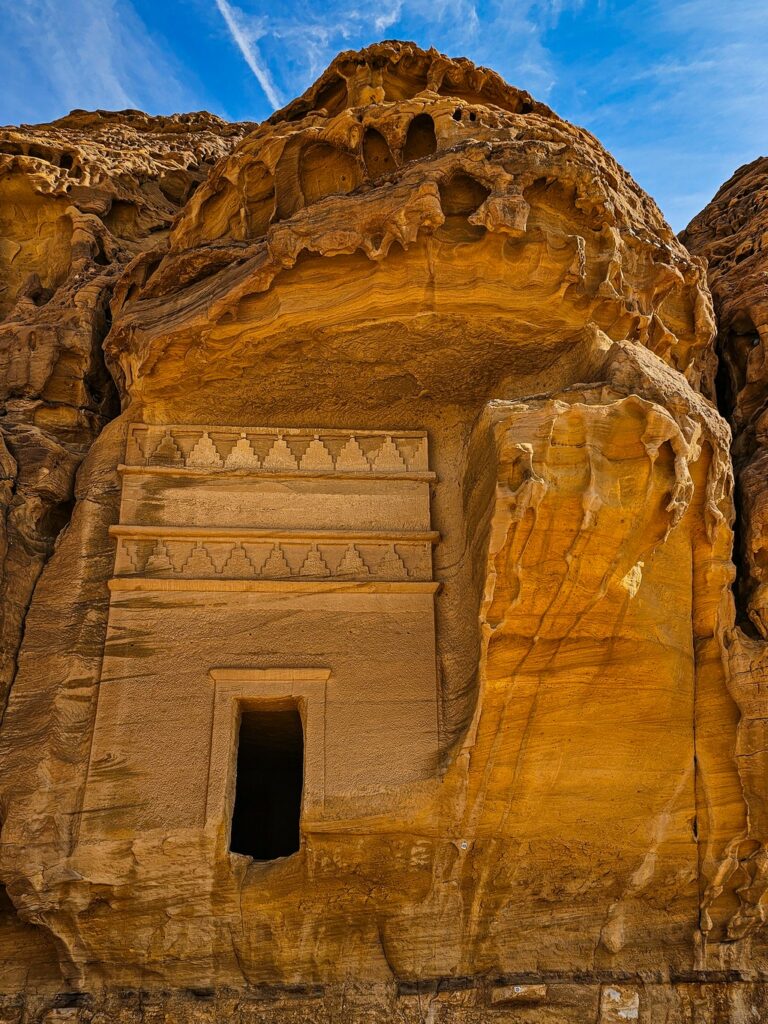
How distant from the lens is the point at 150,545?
7.89m

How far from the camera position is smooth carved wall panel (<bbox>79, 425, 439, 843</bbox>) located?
6.95m

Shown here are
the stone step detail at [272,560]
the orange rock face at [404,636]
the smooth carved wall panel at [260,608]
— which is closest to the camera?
the orange rock face at [404,636]

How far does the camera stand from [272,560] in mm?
7852

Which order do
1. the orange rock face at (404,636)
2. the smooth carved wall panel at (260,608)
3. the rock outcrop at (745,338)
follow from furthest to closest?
the rock outcrop at (745,338) < the smooth carved wall panel at (260,608) < the orange rock face at (404,636)

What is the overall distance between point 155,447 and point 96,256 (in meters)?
3.59

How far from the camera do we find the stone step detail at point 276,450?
8.35 meters

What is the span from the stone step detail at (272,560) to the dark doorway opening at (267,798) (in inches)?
61.3

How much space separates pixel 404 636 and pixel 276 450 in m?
2.16

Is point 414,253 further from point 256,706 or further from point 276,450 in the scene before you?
point 256,706

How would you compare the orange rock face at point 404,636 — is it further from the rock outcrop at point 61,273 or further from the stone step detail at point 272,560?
the rock outcrop at point 61,273

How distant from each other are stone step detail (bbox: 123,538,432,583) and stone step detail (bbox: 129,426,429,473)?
788 millimetres

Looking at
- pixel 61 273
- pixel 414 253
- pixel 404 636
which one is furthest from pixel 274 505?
pixel 61 273

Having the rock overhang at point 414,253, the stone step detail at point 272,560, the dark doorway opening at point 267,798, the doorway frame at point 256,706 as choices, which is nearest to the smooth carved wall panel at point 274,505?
the stone step detail at point 272,560

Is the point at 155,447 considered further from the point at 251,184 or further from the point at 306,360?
the point at 251,184
